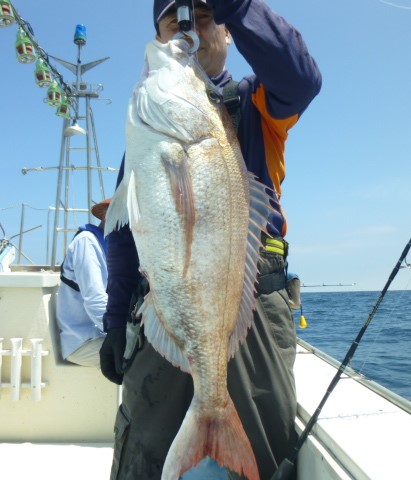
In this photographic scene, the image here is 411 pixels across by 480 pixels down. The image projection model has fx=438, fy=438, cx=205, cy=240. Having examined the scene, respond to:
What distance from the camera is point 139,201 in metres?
1.57

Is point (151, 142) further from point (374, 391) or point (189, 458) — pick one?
point (374, 391)

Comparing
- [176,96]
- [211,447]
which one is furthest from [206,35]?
[211,447]

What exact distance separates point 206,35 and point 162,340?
4.48 ft

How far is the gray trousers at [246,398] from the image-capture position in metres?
1.79

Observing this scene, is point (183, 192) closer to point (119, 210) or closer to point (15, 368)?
point (119, 210)

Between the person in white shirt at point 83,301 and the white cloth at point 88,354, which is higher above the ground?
the person in white shirt at point 83,301

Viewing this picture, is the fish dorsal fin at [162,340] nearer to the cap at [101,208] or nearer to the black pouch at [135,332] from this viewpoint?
the black pouch at [135,332]

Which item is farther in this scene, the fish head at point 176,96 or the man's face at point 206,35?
the man's face at point 206,35

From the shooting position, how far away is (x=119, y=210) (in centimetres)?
171

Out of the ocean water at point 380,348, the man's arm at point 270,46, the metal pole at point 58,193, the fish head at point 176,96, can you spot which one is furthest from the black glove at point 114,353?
the metal pole at point 58,193

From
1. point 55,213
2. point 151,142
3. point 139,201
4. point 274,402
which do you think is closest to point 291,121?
point 151,142

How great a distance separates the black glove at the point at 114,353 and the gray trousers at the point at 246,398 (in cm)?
25

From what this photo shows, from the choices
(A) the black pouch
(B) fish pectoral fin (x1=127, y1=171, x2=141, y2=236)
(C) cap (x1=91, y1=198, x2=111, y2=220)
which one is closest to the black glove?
(A) the black pouch

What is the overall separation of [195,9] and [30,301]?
10.3 feet
